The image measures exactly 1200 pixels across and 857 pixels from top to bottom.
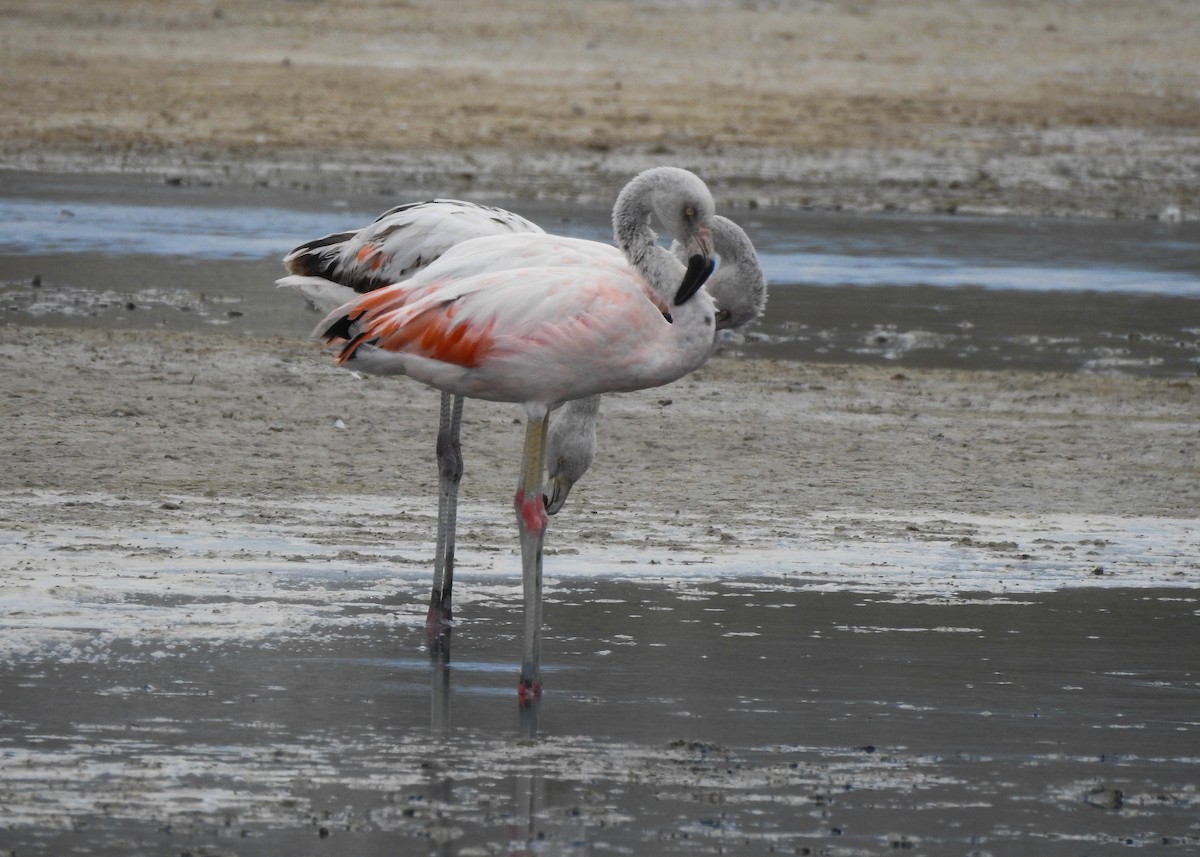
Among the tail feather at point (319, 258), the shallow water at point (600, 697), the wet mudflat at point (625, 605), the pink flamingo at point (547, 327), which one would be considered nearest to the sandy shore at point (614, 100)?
the wet mudflat at point (625, 605)

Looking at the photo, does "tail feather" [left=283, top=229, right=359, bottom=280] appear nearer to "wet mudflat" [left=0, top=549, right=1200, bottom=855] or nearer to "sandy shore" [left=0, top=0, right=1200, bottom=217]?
"wet mudflat" [left=0, top=549, right=1200, bottom=855]

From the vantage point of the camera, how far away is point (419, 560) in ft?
24.0

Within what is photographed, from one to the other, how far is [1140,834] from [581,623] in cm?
224

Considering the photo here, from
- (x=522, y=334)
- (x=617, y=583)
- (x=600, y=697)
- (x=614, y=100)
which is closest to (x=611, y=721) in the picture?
(x=600, y=697)

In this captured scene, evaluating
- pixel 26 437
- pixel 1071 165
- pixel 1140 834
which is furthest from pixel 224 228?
pixel 1140 834

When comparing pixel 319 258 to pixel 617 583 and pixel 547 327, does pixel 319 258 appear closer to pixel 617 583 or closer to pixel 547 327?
pixel 617 583

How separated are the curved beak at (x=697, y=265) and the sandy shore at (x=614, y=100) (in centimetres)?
1268

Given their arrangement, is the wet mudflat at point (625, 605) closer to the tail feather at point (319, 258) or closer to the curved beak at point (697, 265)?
the tail feather at point (319, 258)

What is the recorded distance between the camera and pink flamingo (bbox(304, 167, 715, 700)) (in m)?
5.73

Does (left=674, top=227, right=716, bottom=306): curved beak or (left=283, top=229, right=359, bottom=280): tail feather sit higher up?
(left=674, top=227, right=716, bottom=306): curved beak

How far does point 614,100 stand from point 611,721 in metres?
19.1

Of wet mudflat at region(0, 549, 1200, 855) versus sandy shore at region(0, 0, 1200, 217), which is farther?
sandy shore at region(0, 0, 1200, 217)

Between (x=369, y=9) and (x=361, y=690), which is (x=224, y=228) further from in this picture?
(x=369, y=9)

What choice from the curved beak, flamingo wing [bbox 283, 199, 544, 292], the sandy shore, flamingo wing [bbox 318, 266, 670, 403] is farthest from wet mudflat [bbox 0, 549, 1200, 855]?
the sandy shore
